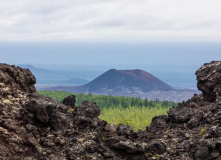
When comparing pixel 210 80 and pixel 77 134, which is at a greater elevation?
pixel 210 80

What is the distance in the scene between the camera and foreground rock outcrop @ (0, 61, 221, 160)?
7488 mm

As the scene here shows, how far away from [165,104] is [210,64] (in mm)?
39587

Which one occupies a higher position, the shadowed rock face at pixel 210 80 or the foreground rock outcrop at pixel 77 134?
the shadowed rock face at pixel 210 80

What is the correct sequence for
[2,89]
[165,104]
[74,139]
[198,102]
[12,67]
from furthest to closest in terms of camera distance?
[165,104] < [198,102] < [12,67] < [2,89] < [74,139]

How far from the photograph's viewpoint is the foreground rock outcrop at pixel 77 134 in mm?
7488

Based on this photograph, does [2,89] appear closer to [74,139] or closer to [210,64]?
[74,139]

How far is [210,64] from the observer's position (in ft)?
37.6

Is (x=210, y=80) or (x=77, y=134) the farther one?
(x=210, y=80)

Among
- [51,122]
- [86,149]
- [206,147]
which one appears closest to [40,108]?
[51,122]

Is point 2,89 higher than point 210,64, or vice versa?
point 210,64

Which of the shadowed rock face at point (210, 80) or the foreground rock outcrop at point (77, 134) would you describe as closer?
the foreground rock outcrop at point (77, 134)

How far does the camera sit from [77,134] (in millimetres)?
8227

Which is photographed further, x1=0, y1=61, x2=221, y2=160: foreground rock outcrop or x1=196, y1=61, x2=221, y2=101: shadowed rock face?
x1=196, y1=61, x2=221, y2=101: shadowed rock face

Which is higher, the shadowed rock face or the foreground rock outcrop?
the shadowed rock face
